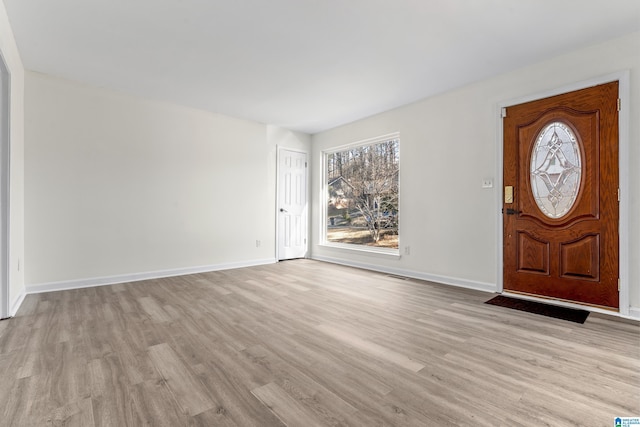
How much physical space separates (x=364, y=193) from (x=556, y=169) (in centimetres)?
284

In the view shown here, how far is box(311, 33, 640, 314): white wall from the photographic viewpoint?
2807 mm

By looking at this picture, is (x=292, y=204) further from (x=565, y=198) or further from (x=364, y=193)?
(x=565, y=198)

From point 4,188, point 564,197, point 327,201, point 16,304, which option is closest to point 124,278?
point 16,304

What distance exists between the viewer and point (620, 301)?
9.02 feet

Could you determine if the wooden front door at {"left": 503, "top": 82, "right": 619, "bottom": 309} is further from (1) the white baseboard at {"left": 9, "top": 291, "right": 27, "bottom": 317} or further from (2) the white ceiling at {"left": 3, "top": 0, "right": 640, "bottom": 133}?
(1) the white baseboard at {"left": 9, "top": 291, "right": 27, "bottom": 317}

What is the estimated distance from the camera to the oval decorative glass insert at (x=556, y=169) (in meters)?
3.06

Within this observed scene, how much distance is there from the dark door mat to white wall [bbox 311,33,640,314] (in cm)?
35

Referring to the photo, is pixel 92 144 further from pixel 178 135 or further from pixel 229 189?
pixel 229 189

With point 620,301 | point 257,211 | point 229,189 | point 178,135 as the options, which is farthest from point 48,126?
point 620,301

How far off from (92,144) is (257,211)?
254 cm

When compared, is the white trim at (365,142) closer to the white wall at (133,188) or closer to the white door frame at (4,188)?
the white wall at (133,188)

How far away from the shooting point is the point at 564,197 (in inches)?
123

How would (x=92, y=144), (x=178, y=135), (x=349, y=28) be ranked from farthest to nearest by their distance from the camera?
(x=178, y=135) → (x=92, y=144) → (x=349, y=28)

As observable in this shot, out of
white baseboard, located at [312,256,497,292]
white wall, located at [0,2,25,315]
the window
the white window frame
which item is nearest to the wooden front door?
white baseboard, located at [312,256,497,292]
